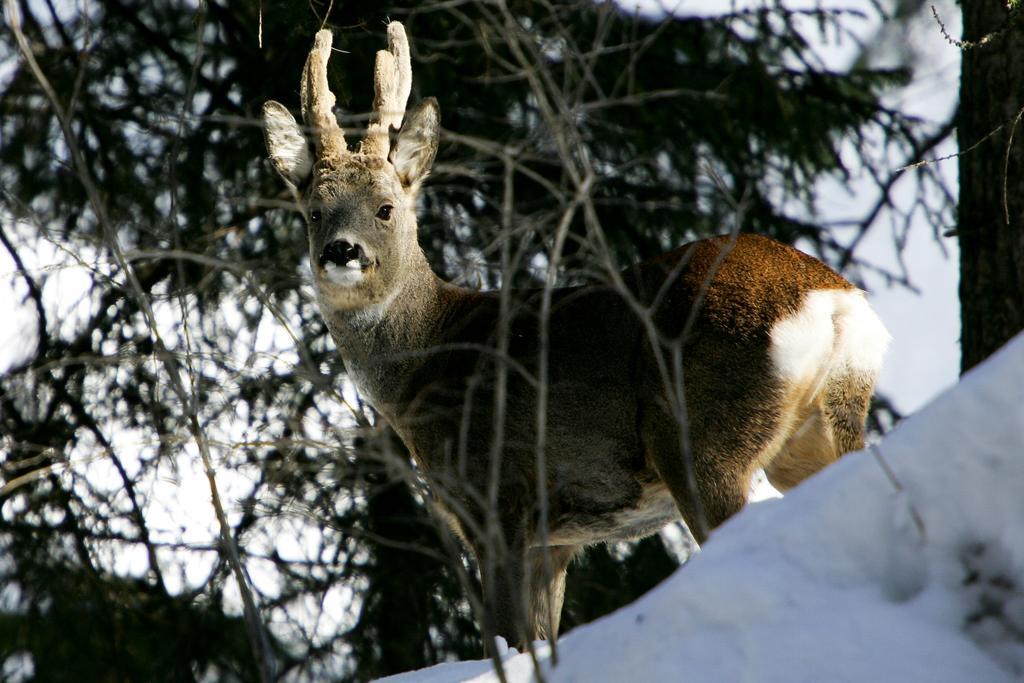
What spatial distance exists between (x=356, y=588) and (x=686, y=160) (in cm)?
336

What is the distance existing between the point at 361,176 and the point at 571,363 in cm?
144

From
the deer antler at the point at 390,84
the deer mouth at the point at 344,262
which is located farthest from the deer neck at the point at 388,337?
the deer antler at the point at 390,84

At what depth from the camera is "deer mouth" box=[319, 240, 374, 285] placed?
5609mm

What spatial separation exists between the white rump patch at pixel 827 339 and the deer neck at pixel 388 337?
69.9 inches

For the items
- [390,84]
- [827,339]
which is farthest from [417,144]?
[827,339]

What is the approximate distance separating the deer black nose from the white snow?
3084 mm

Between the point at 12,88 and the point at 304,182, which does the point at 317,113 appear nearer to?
the point at 304,182

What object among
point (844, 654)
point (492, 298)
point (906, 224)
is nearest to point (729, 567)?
point (844, 654)

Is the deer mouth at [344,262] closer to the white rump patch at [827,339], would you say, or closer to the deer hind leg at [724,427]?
the deer hind leg at [724,427]

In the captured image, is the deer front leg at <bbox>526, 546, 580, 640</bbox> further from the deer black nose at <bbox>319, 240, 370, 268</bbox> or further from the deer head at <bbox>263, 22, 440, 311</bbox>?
the deer black nose at <bbox>319, 240, 370, 268</bbox>

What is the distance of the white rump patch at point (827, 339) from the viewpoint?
16.1 feet

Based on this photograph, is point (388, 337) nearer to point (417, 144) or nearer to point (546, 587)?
point (417, 144)

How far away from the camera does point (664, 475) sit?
504 cm

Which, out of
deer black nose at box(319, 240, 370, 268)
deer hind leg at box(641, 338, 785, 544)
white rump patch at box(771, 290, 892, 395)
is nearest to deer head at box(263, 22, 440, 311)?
deer black nose at box(319, 240, 370, 268)
